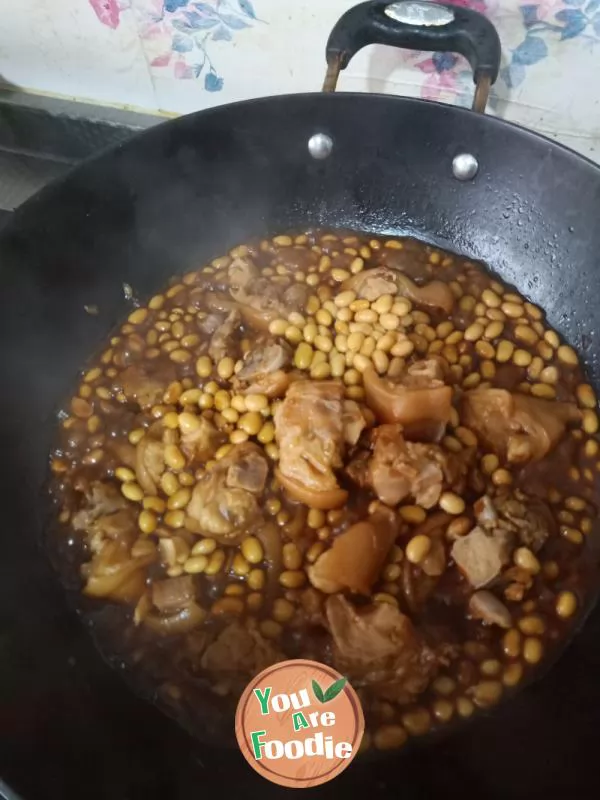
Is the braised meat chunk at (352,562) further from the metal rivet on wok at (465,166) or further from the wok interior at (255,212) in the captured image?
the metal rivet on wok at (465,166)

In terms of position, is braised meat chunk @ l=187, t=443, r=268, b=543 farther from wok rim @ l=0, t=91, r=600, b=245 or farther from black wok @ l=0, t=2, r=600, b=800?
wok rim @ l=0, t=91, r=600, b=245

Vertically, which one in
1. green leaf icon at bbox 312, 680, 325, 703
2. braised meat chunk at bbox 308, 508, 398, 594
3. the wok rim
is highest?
the wok rim

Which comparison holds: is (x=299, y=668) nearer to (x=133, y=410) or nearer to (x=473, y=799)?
(x=473, y=799)

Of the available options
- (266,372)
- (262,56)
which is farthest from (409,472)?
(262,56)

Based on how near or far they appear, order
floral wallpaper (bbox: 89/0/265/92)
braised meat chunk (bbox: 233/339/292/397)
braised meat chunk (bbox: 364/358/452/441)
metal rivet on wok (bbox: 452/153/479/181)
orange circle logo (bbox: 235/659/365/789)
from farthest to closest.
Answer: floral wallpaper (bbox: 89/0/265/92) → metal rivet on wok (bbox: 452/153/479/181) → braised meat chunk (bbox: 233/339/292/397) → braised meat chunk (bbox: 364/358/452/441) → orange circle logo (bbox: 235/659/365/789)

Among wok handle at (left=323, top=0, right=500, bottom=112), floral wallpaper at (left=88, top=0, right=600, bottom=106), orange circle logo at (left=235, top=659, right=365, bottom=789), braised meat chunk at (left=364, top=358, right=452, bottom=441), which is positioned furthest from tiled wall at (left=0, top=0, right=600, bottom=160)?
orange circle logo at (left=235, top=659, right=365, bottom=789)

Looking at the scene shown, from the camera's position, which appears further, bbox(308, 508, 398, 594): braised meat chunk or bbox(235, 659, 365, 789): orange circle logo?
bbox(308, 508, 398, 594): braised meat chunk

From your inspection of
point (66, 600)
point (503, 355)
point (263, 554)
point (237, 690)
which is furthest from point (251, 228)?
point (237, 690)
